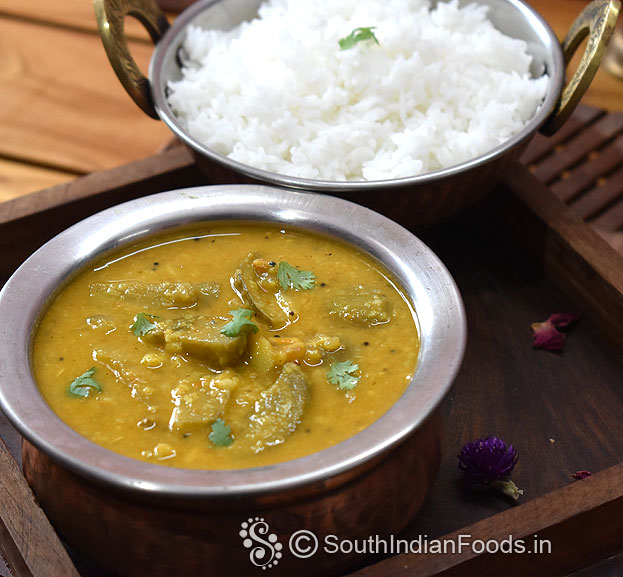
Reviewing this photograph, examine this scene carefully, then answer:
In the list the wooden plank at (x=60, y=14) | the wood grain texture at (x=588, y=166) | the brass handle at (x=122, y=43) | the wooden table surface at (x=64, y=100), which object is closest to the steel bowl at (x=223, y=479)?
the brass handle at (x=122, y=43)

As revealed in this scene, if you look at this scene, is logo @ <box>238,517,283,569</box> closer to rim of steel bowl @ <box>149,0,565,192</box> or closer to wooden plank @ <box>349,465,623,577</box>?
wooden plank @ <box>349,465,623,577</box>

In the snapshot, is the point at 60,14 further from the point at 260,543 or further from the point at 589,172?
the point at 260,543

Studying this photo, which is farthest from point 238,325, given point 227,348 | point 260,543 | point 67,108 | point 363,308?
point 67,108

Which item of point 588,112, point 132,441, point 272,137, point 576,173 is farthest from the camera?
point 588,112

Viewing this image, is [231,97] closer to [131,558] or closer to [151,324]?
[151,324]

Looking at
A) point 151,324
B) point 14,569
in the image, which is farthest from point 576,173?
point 14,569

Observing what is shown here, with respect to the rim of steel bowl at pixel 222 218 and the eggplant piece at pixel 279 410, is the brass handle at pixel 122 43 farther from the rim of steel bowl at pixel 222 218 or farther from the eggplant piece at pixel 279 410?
the eggplant piece at pixel 279 410
